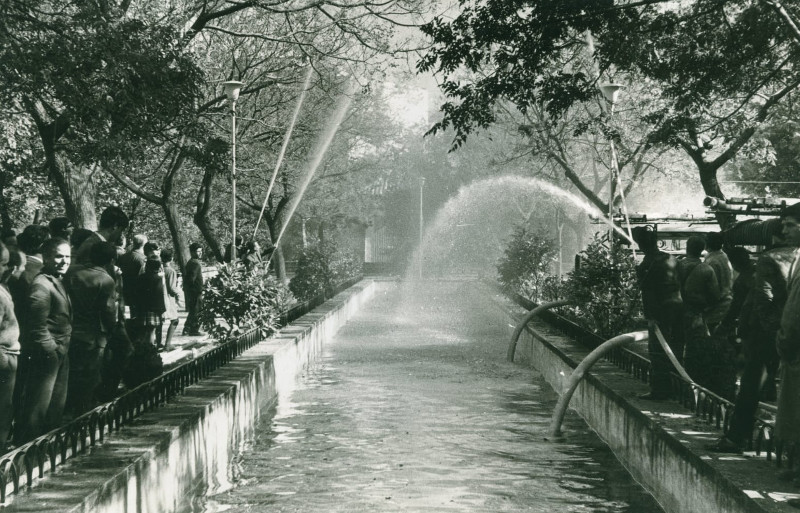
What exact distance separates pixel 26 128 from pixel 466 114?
1593cm

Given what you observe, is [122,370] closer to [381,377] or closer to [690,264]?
[690,264]

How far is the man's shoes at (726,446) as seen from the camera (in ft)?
21.9

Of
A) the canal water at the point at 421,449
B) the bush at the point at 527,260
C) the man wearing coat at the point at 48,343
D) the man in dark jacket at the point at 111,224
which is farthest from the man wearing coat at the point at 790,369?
the bush at the point at 527,260

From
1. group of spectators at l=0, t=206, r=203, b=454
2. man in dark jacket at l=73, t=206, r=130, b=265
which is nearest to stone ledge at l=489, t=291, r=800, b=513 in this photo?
group of spectators at l=0, t=206, r=203, b=454

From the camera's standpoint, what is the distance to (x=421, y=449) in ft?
32.1

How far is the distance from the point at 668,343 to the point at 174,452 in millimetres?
4726

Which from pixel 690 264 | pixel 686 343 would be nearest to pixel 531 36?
pixel 690 264

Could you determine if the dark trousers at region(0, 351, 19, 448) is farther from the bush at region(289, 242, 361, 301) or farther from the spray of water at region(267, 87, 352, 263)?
the bush at region(289, 242, 361, 301)

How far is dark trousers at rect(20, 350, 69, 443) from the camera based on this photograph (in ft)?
22.4

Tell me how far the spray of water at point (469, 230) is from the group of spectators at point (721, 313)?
4855 centimetres

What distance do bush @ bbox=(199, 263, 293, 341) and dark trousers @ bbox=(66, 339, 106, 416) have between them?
22.5ft

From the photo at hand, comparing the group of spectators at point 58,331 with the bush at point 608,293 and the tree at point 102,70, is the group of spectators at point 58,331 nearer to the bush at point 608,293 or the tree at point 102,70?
the tree at point 102,70

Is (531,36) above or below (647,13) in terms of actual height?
below

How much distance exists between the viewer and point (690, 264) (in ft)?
32.2
